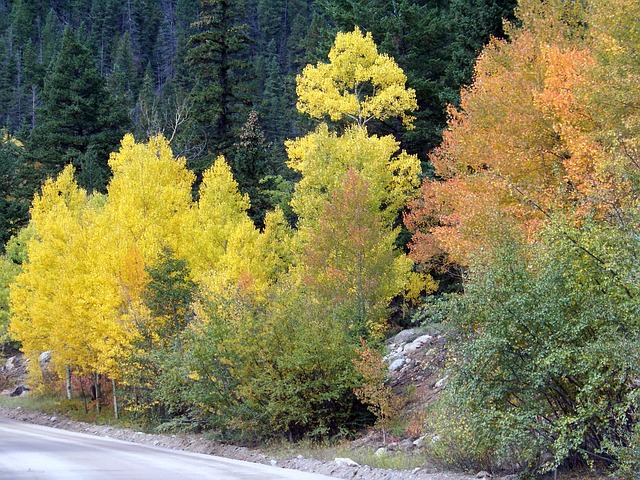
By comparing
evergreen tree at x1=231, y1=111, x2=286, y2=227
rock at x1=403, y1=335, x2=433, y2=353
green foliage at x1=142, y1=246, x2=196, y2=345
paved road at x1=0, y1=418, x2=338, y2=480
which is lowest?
paved road at x1=0, y1=418, x2=338, y2=480

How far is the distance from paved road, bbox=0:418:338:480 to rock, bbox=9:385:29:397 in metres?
21.7

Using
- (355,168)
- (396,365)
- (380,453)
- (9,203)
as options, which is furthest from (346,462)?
(9,203)

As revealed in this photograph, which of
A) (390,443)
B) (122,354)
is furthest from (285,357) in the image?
(122,354)

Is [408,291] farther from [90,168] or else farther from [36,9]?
[36,9]

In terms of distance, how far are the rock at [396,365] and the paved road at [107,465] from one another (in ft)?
27.2

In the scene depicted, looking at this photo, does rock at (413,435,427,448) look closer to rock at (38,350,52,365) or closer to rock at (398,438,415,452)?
rock at (398,438,415,452)

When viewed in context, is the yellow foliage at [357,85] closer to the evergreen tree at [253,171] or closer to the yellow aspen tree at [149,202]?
the evergreen tree at [253,171]

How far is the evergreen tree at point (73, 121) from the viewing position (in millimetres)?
52500

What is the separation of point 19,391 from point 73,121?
868 inches

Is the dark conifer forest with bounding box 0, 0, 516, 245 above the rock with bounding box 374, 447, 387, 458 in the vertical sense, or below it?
above

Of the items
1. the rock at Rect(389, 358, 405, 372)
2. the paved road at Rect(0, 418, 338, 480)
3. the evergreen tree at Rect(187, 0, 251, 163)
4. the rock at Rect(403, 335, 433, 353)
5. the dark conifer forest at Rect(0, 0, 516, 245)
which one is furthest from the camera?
the evergreen tree at Rect(187, 0, 251, 163)

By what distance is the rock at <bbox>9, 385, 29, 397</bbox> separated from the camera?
41.9 m

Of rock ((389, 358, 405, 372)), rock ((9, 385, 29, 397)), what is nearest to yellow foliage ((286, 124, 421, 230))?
rock ((389, 358, 405, 372))

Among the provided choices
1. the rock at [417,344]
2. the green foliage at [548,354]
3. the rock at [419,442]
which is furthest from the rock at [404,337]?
the green foliage at [548,354]
